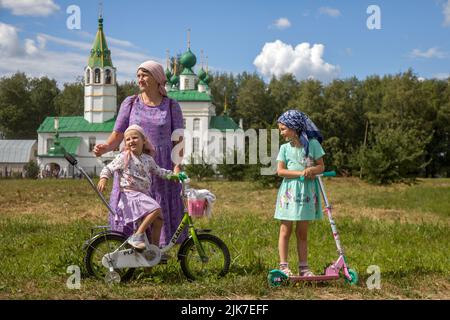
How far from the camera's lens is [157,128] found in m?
5.40

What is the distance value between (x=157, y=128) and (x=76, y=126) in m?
59.1

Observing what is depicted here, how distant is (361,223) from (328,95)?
48523mm

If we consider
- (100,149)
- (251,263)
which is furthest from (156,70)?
(251,263)

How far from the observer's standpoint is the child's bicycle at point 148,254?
200 inches

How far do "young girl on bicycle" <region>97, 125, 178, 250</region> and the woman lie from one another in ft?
0.58

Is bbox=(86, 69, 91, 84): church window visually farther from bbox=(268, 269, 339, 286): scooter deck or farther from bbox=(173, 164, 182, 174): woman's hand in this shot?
bbox=(268, 269, 339, 286): scooter deck

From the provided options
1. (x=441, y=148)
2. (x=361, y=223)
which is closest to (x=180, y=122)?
(x=361, y=223)

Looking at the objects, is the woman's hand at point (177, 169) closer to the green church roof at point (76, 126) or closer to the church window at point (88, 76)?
the green church roof at point (76, 126)

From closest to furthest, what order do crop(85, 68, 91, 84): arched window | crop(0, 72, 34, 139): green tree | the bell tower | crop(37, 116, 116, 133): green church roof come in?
the bell tower → crop(85, 68, 91, 84): arched window → crop(37, 116, 116, 133): green church roof → crop(0, 72, 34, 139): green tree

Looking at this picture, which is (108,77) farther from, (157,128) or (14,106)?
(157,128)

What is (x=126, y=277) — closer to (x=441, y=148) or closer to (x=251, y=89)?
(x=441, y=148)

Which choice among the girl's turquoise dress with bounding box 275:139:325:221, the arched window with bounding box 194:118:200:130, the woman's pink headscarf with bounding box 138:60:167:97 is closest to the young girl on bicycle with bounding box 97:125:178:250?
the woman's pink headscarf with bounding box 138:60:167:97

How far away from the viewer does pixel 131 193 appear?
5.14 meters

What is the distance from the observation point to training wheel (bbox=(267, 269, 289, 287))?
5.00 m
